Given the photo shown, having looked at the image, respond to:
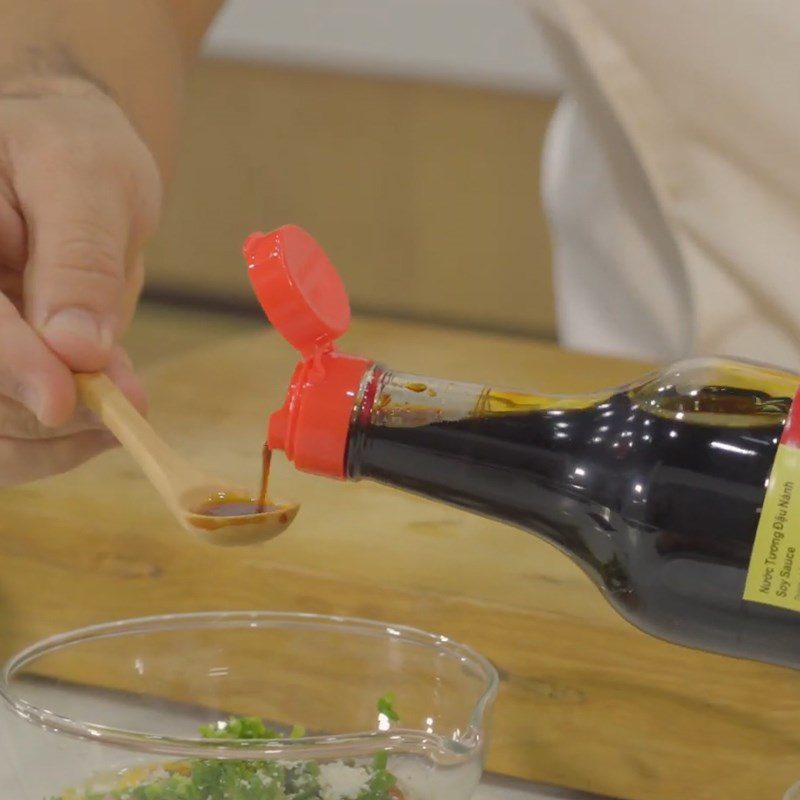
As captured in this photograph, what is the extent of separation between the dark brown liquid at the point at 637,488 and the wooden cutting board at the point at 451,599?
3.6 inches

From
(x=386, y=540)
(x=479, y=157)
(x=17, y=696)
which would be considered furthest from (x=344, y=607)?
(x=479, y=157)

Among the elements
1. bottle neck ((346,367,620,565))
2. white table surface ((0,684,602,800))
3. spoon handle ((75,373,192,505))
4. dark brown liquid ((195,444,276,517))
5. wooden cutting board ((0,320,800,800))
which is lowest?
white table surface ((0,684,602,800))

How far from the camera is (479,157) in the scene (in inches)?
66.1

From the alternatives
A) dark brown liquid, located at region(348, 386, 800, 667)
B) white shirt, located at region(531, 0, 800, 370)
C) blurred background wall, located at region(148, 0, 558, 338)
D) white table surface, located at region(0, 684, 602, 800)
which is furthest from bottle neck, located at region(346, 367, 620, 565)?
blurred background wall, located at region(148, 0, 558, 338)

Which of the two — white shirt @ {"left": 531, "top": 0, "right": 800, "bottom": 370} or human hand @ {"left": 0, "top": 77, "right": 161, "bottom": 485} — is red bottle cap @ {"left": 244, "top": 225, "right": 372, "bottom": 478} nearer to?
human hand @ {"left": 0, "top": 77, "right": 161, "bottom": 485}

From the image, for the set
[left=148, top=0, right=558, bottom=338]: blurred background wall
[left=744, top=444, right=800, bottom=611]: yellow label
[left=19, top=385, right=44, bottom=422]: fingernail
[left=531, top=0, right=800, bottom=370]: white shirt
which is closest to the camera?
[left=744, top=444, right=800, bottom=611]: yellow label

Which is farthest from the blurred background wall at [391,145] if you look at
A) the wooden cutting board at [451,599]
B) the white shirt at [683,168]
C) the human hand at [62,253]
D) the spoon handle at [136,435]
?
the spoon handle at [136,435]

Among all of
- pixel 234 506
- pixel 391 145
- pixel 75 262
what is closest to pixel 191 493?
pixel 234 506

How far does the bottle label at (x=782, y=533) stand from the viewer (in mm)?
433

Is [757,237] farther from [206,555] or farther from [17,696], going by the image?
[17,696]

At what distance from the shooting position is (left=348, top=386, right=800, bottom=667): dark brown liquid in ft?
1.52

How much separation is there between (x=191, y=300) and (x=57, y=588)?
136 cm

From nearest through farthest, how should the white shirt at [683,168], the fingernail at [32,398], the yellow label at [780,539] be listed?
1. the yellow label at [780,539]
2. the fingernail at [32,398]
3. the white shirt at [683,168]

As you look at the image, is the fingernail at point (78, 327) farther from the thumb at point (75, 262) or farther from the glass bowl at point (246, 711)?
the glass bowl at point (246, 711)
